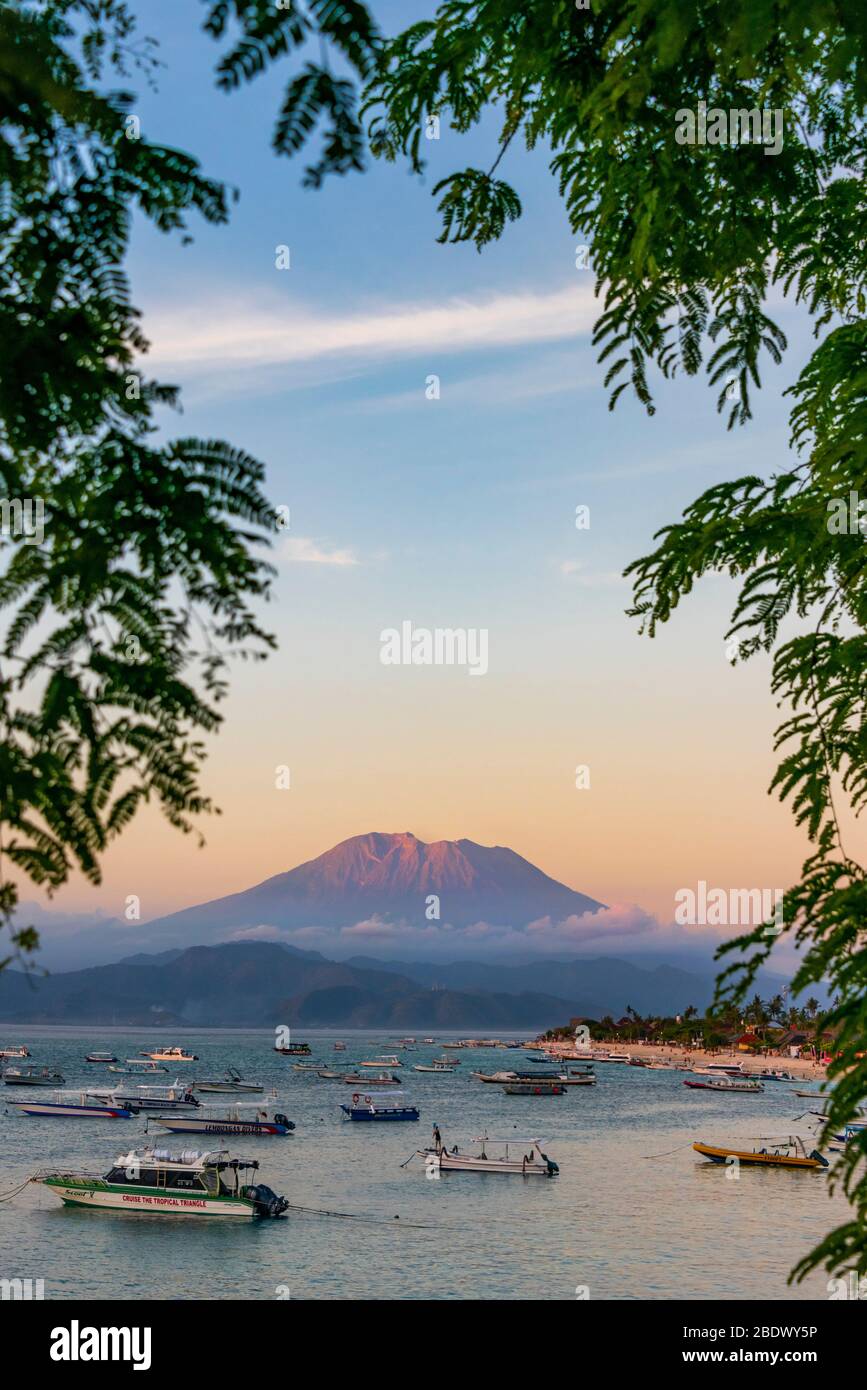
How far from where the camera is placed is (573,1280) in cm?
5175

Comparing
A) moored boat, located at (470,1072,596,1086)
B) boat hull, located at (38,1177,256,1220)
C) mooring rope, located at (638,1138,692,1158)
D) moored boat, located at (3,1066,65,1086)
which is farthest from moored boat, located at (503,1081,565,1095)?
boat hull, located at (38,1177,256,1220)

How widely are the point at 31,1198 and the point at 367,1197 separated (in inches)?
761

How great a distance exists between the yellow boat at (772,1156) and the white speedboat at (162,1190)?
32.5 meters

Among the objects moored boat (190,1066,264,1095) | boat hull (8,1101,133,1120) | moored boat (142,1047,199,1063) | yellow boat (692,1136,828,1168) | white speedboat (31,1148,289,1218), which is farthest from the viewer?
moored boat (142,1047,199,1063)

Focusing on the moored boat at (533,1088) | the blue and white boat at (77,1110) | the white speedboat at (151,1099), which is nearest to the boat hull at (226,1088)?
the white speedboat at (151,1099)

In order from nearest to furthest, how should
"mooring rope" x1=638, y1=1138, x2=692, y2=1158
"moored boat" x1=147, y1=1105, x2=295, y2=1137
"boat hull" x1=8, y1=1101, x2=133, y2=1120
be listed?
"mooring rope" x1=638, y1=1138, x2=692, y2=1158 → "moored boat" x1=147, y1=1105, x2=295, y2=1137 → "boat hull" x1=8, y1=1101, x2=133, y2=1120

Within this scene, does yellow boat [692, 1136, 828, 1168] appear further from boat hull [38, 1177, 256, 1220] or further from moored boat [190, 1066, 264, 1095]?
moored boat [190, 1066, 264, 1095]

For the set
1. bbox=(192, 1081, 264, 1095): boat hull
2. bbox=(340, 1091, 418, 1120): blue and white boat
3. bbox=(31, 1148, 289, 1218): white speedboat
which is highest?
bbox=(31, 1148, 289, 1218): white speedboat

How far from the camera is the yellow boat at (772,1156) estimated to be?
8406 centimetres

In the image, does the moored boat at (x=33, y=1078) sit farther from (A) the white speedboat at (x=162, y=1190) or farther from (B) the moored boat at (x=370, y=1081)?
(A) the white speedboat at (x=162, y=1190)

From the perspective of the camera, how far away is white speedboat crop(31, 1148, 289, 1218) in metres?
64.9

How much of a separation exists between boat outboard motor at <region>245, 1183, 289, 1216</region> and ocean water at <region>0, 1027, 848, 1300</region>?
2.90 feet

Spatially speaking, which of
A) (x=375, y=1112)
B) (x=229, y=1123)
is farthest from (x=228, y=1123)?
(x=375, y=1112)

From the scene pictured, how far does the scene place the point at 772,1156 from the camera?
84.4m
